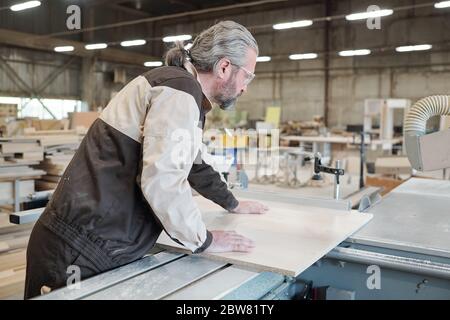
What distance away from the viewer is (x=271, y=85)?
12.0 meters

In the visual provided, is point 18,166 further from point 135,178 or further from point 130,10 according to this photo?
point 130,10

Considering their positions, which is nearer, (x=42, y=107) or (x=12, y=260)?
(x=12, y=260)

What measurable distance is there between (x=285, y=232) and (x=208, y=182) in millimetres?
362

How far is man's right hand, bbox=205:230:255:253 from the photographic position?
3.83 feet

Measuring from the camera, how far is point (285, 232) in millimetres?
1410

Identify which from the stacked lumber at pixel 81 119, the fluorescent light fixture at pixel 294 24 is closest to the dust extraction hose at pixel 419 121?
the stacked lumber at pixel 81 119

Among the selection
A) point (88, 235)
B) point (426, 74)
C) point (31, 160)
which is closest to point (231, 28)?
point (88, 235)

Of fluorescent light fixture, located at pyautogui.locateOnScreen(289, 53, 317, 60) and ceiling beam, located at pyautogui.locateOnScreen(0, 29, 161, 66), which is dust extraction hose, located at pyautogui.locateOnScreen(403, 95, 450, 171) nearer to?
fluorescent light fixture, located at pyautogui.locateOnScreen(289, 53, 317, 60)

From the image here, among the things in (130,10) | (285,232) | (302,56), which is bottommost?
(285,232)

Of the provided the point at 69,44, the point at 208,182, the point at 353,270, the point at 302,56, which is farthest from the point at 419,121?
the point at 69,44

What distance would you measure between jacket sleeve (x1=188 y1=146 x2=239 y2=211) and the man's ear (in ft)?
1.23

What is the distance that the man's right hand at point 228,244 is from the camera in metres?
1.17
